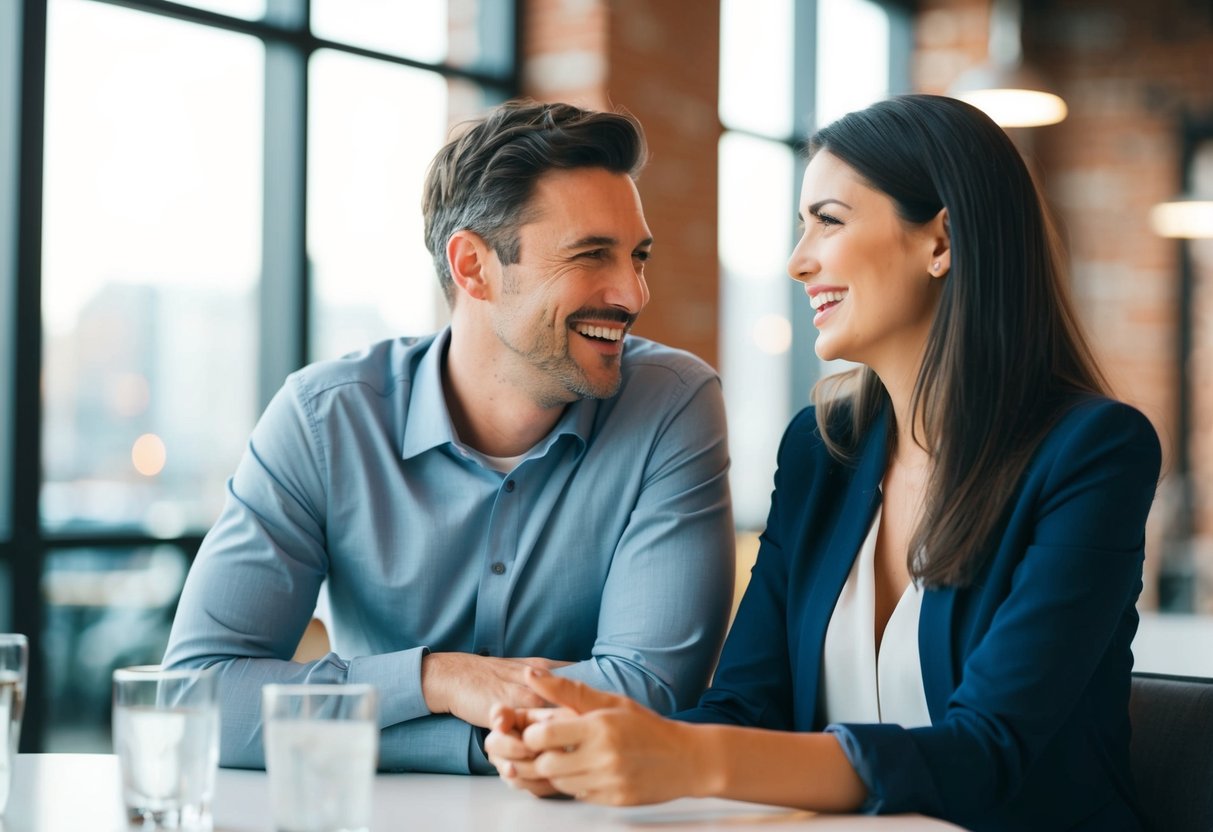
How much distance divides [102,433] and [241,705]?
6.64 feet

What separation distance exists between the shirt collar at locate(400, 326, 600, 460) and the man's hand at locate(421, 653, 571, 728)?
0.36m

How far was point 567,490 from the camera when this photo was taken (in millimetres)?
1937

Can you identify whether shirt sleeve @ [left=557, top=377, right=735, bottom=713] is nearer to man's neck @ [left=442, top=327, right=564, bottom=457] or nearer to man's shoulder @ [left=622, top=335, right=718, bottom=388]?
man's shoulder @ [left=622, top=335, right=718, bottom=388]

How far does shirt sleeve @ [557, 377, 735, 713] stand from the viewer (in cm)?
175

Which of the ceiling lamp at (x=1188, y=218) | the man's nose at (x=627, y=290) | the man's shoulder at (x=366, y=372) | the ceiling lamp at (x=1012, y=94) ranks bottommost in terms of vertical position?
the man's shoulder at (x=366, y=372)

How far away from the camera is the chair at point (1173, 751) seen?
149cm

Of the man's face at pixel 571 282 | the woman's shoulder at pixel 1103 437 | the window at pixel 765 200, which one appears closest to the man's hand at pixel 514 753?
the woman's shoulder at pixel 1103 437

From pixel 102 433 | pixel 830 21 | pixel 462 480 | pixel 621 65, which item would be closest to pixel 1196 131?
pixel 830 21

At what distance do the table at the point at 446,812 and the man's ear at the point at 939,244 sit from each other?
72cm

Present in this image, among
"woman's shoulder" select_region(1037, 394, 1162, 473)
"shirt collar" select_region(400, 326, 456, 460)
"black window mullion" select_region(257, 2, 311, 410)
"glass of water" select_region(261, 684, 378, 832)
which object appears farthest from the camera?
"black window mullion" select_region(257, 2, 311, 410)

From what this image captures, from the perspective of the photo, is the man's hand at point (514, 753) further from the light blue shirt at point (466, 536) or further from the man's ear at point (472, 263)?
the man's ear at point (472, 263)

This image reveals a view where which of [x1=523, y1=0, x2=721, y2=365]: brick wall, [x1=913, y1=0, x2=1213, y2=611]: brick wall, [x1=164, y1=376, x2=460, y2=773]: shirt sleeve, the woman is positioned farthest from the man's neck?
[x1=913, y1=0, x2=1213, y2=611]: brick wall

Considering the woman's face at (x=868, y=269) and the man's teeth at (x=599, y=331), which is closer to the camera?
the woman's face at (x=868, y=269)

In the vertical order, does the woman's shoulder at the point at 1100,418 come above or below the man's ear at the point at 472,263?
below
